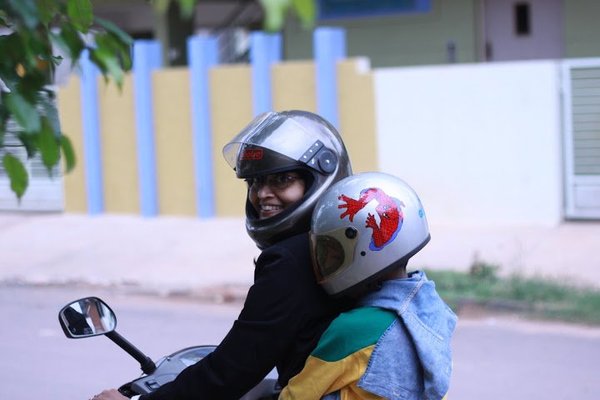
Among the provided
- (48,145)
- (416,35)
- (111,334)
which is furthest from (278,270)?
(416,35)

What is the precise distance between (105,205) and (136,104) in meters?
1.38

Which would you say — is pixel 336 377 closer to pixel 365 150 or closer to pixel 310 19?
pixel 310 19

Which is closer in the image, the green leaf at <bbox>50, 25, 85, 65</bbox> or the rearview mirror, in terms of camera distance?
the green leaf at <bbox>50, 25, 85, 65</bbox>

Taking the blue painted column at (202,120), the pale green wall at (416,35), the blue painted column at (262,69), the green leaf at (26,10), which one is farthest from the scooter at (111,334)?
the pale green wall at (416,35)

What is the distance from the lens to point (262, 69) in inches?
488

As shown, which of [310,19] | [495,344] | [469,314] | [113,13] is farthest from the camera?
[113,13]

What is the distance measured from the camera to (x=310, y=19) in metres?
1.59

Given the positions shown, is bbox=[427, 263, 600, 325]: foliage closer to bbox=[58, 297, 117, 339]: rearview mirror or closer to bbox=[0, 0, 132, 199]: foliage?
bbox=[58, 297, 117, 339]: rearview mirror

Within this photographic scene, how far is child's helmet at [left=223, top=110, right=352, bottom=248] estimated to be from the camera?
114 inches

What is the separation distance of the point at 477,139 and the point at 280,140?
28.6 feet

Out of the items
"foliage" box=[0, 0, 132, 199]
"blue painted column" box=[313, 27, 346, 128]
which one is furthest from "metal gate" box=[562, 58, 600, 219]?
"foliage" box=[0, 0, 132, 199]

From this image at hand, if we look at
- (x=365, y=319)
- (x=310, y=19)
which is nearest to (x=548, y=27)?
(x=365, y=319)

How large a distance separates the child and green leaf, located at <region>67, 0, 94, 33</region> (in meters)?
0.75

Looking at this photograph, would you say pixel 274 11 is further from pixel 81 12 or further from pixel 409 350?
pixel 409 350
